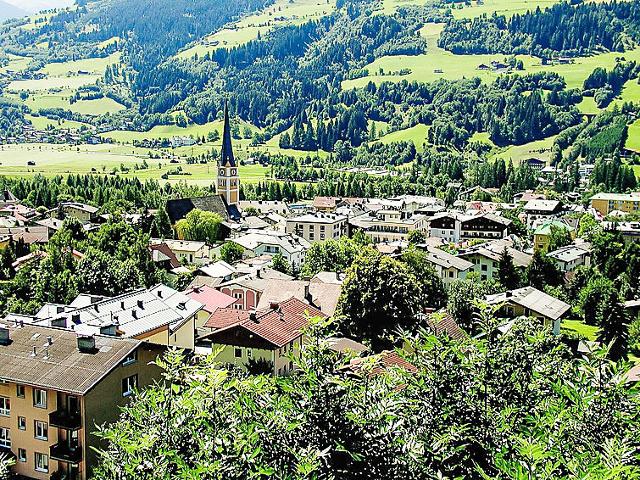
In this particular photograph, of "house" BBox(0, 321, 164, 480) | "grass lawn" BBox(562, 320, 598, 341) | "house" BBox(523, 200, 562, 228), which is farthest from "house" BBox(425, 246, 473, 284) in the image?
"house" BBox(0, 321, 164, 480)

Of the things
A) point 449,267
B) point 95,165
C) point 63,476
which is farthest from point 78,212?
point 95,165

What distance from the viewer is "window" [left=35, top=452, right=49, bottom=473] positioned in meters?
23.1

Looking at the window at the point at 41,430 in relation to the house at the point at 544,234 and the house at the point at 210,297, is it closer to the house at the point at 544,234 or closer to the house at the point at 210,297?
the house at the point at 210,297

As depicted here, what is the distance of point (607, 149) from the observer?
150 m

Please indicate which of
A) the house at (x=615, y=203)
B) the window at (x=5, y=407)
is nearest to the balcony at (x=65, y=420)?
the window at (x=5, y=407)

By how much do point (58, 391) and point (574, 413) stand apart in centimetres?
1586

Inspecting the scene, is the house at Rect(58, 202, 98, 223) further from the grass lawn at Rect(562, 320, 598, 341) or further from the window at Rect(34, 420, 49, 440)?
the window at Rect(34, 420, 49, 440)

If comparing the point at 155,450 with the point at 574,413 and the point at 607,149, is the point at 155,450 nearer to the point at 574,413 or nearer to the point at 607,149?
the point at 574,413

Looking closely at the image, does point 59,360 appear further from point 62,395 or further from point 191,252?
point 191,252

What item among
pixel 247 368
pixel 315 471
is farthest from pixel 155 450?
pixel 247 368

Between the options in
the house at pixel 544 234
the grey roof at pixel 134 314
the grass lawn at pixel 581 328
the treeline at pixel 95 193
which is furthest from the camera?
the treeline at pixel 95 193

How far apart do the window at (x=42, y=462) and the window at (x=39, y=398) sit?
5.18 ft

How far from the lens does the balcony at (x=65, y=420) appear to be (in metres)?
22.4

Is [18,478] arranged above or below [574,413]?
below
